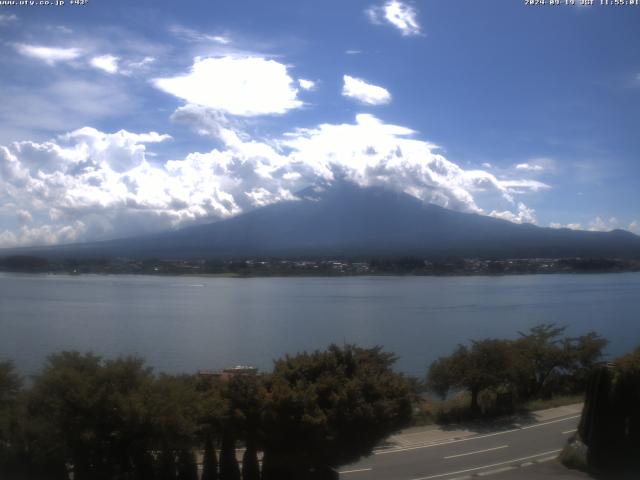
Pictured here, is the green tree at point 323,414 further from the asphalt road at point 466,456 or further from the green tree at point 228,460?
the asphalt road at point 466,456

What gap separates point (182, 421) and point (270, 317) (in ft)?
87.6

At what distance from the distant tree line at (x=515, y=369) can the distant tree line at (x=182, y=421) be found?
18.5 ft

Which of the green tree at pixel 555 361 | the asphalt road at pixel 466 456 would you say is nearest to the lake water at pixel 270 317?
the green tree at pixel 555 361

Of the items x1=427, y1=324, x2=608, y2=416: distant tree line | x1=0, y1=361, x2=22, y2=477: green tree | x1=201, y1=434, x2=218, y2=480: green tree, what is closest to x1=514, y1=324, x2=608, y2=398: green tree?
x1=427, y1=324, x2=608, y2=416: distant tree line

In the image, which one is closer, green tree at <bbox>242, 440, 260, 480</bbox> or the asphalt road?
green tree at <bbox>242, 440, 260, 480</bbox>

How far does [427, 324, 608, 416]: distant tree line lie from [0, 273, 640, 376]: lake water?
451cm

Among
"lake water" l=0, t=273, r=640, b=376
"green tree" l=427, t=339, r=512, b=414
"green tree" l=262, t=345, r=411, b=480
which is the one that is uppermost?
"green tree" l=262, t=345, r=411, b=480

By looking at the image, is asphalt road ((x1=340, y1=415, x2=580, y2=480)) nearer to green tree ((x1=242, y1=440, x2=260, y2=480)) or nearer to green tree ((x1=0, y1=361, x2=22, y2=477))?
green tree ((x1=242, y1=440, x2=260, y2=480))

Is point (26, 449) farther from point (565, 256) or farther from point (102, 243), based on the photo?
point (102, 243)

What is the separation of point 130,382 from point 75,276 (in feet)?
191

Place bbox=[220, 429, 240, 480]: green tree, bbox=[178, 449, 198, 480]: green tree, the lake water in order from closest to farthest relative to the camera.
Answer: bbox=[178, 449, 198, 480]: green tree < bbox=[220, 429, 240, 480]: green tree < the lake water

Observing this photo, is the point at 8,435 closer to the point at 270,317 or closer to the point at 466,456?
the point at 466,456

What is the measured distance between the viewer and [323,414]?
682 centimetres

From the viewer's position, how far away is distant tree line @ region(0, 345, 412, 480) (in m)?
6.34
